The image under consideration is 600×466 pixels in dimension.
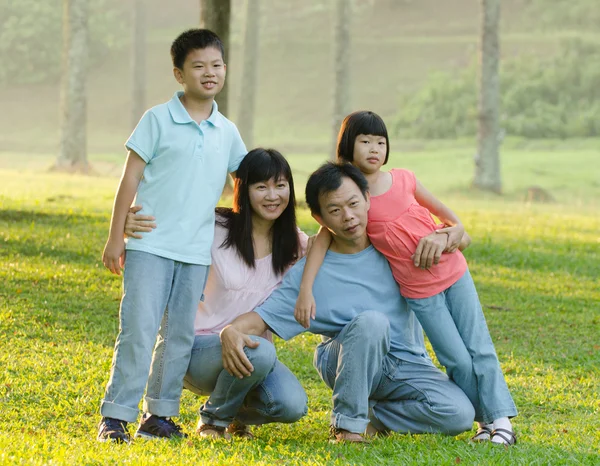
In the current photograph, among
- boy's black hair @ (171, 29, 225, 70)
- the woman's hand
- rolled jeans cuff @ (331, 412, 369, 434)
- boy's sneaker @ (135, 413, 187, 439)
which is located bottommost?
boy's sneaker @ (135, 413, 187, 439)

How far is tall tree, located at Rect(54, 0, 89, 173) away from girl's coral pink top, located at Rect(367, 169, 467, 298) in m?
17.2

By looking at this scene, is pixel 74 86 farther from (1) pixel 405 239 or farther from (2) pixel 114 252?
(1) pixel 405 239

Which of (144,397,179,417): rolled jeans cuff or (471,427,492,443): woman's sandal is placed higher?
(144,397,179,417): rolled jeans cuff

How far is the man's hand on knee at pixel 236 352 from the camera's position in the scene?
→ 3.82 m

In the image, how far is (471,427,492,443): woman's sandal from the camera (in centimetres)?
401

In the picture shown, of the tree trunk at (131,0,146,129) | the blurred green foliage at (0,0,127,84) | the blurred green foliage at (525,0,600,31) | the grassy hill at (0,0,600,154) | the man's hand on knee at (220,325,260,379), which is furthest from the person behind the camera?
the blurred green foliage at (525,0,600,31)

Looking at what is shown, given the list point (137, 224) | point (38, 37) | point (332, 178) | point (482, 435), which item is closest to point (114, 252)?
point (137, 224)

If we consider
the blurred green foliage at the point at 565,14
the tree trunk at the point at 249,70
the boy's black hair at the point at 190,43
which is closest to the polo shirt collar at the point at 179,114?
the boy's black hair at the point at 190,43

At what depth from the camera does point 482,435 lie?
159 inches

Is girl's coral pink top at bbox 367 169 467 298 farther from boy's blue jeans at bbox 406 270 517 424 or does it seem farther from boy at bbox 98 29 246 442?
boy at bbox 98 29 246 442

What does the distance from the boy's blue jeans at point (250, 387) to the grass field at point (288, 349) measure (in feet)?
0.48

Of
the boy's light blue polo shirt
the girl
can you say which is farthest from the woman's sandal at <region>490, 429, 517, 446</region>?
the boy's light blue polo shirt

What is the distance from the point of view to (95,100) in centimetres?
3653

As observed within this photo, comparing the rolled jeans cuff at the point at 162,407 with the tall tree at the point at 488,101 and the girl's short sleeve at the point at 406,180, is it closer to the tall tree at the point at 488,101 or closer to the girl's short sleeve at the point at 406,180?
→ the girl's short sleeve at the point at 406,180
